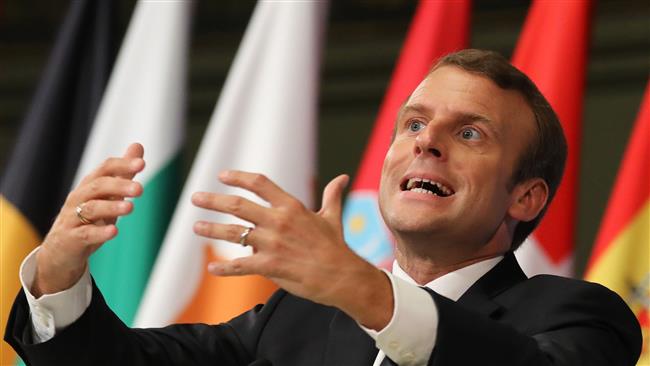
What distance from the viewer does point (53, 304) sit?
6.57 feet

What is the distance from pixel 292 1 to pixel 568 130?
0.98m

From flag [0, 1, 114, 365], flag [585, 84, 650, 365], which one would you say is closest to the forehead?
flag [585, 84, 650, 365]

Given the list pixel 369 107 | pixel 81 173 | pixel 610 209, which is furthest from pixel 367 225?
pixel 369 107

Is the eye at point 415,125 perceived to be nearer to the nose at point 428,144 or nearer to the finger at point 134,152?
the nose at point 428,144

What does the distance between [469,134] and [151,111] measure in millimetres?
2004

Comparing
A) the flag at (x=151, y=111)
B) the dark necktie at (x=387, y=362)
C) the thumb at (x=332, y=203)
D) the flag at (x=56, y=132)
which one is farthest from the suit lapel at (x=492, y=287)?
the flag at (x=56, y=132)

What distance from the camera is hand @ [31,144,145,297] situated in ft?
6.17

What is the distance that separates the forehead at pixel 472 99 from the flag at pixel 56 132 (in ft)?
6.67

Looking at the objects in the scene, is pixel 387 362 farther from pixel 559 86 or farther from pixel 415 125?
pixel 559 86

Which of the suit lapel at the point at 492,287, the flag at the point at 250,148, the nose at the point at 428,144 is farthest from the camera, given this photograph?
the flag at the point at 250,148

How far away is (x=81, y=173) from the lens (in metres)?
4.11

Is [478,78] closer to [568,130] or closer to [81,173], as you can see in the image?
[568,130]

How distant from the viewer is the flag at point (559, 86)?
11.8 feet

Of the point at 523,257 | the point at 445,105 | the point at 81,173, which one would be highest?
the point at 445,105
